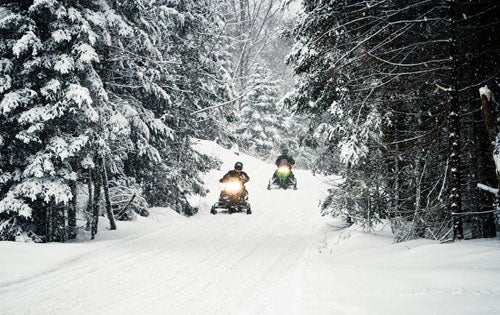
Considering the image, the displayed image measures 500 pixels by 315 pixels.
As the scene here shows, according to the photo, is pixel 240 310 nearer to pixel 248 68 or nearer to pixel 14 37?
pixel 14 37

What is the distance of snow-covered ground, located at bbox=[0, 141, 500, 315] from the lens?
4.35 metres

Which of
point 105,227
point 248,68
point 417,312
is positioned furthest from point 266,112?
point 417,312

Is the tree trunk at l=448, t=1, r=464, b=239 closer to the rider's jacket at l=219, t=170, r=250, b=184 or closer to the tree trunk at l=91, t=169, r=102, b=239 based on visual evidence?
the tree trunk at l=91, t=169, r=102, b=239

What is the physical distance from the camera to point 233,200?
14641 millimetres

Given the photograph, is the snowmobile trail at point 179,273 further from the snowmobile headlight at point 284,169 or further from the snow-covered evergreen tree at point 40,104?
the snowmobile headlight at point 284,169

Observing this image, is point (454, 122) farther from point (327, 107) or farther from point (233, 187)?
point (233, 187)

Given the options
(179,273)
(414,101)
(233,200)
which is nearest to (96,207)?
(179,273)

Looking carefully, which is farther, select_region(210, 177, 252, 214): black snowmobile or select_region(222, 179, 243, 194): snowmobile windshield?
select_region(222, 179, 243, 194): snowmobile windshield

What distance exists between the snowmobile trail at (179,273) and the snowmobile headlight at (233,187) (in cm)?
231

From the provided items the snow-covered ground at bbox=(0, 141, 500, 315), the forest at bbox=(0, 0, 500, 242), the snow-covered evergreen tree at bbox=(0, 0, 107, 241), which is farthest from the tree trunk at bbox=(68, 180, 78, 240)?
the snow-covered ground at bbox=(0, 141, 500, 315)

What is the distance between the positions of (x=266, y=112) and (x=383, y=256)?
3137 centimetres

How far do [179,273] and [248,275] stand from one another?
122cm

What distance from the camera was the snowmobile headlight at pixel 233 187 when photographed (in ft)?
49.8

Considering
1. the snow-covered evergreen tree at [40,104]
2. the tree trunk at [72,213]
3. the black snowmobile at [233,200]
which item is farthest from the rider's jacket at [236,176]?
the snow-covered evergreen tree at [40,104]
